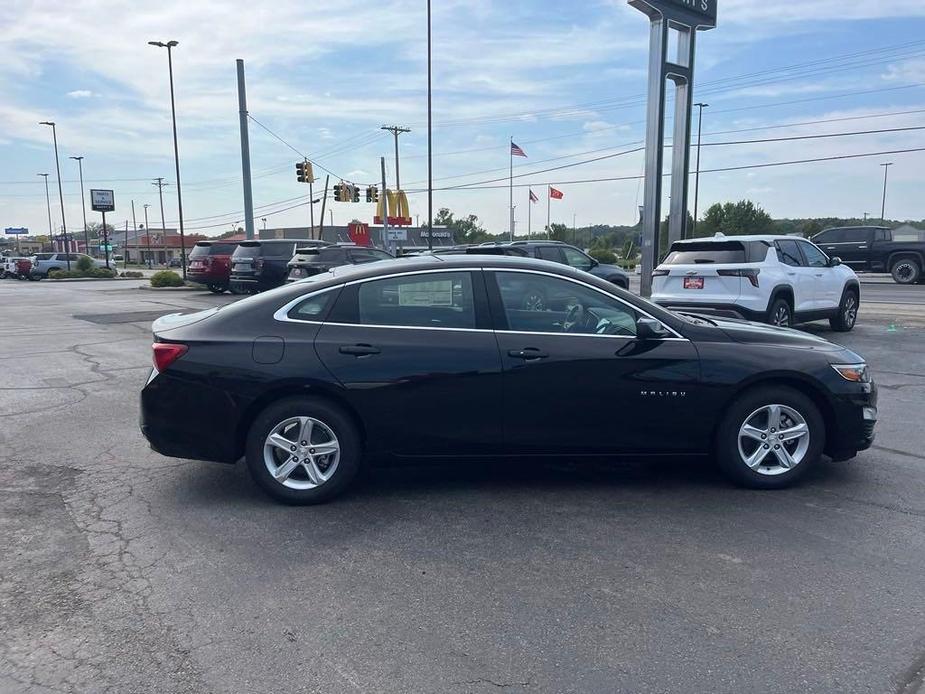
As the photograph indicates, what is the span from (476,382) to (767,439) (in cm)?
201

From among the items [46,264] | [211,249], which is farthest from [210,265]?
[46,264]

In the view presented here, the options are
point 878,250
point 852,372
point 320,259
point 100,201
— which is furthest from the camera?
point 100,201

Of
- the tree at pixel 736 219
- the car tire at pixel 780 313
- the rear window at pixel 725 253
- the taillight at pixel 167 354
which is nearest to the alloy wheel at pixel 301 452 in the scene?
the taillight at pixel 167 354

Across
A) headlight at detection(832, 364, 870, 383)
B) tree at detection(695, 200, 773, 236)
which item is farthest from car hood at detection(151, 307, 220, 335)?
tree at detection(695, 200, 773, 236)

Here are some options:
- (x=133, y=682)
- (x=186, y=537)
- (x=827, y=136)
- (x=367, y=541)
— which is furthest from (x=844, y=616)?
(x=827, y=136)

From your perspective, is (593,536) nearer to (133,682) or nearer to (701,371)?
(701,371)

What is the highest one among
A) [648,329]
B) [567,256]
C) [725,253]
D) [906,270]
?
[725,253]

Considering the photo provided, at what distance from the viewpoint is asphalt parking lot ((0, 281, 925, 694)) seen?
2.89m

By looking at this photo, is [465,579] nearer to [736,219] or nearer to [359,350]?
[359,350]

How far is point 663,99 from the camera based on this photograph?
18.1m

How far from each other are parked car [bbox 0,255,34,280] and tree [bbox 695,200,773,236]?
220ft

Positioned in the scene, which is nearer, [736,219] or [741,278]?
[741,278]

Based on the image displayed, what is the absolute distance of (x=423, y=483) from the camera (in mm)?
5078

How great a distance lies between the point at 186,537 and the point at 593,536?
2352 mm
